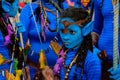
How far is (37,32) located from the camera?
4.05 m

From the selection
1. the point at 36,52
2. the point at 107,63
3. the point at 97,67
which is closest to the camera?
the point at 97,67

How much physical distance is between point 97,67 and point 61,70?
10.8 inches

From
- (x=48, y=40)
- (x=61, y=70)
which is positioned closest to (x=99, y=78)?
(x=61, y=70)

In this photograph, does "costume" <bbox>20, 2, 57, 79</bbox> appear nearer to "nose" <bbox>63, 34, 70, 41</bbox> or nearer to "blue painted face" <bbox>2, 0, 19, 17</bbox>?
"blue painted face" <bbox>2, 0, 19, 17</bbox>

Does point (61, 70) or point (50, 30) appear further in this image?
point (50, 30)

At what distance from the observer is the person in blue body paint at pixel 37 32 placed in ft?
13.3

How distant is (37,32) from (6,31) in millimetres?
387

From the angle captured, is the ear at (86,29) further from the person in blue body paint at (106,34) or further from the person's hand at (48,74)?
the person's hand at (48,74)

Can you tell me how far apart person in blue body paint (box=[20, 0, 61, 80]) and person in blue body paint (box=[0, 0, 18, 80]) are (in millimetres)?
216

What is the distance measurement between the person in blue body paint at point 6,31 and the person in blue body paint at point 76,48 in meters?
1.06

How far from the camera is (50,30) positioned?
4.09 meters

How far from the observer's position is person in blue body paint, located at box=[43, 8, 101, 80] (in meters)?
3.13

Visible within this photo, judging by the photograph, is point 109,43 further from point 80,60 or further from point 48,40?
point 48,40

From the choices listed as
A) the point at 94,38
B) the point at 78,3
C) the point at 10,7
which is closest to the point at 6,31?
the point at 10,7
